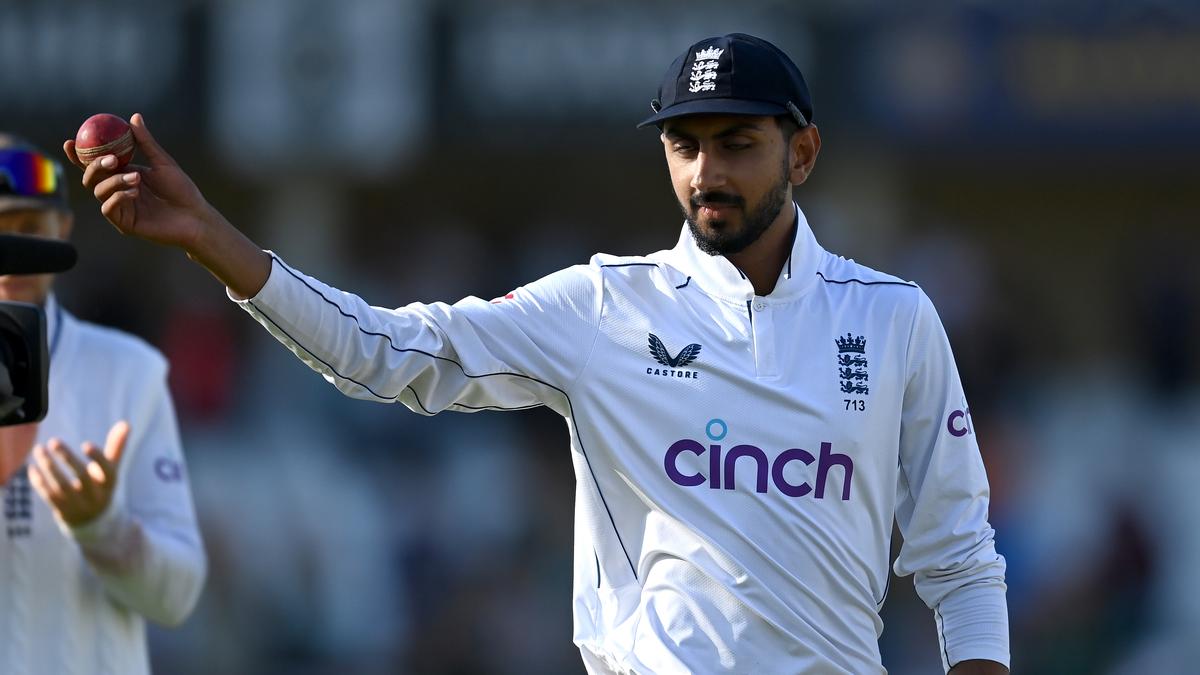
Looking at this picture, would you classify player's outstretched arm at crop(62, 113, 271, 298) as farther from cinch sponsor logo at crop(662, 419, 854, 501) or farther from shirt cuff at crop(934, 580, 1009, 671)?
shirt cuff at crop(934, 580, 1009, 671)

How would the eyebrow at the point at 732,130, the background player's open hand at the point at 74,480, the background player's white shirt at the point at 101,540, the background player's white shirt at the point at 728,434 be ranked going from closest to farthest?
the background player's white shirt at the point at 728,434 < the eyebrow at the point at 732,130 < the background player's open hand at the point at 74,480 < the background player's white shirt at the point at 101,540

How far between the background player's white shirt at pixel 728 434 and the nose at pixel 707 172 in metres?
0.20

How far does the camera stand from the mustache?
4.04 meters

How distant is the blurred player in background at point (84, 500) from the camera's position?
4938 millimetres

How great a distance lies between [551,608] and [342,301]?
7.32m

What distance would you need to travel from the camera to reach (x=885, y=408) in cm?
406

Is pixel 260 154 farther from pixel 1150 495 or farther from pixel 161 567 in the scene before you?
pixel 161 567

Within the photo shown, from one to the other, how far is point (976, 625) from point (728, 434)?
0.72 meters

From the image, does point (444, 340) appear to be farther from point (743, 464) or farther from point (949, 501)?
point (949, 501)

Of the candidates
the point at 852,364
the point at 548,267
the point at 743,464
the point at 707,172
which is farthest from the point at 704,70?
the point at 548,267

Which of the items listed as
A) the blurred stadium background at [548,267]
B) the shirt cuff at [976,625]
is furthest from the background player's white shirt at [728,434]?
the blurred stadium background at [548,267]

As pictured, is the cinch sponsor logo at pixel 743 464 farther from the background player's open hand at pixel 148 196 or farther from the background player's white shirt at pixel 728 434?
the background player's open hand at pixel 148 196

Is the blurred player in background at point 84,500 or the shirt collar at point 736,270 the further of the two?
the blurred player in background at point 84,500

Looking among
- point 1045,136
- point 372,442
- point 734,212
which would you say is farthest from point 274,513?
point 734,212
